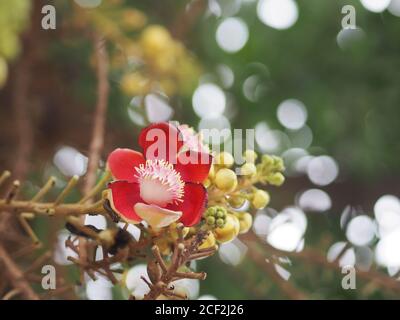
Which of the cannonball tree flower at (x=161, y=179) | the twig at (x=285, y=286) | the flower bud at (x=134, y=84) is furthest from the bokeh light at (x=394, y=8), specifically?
the cannonball tree flower at (x=161, y=179)

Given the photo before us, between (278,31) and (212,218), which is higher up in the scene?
(278,31)

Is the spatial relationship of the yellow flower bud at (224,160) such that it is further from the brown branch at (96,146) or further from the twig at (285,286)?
the twig at (285,286)

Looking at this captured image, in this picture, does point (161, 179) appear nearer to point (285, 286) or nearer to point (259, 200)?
point (259, 200)

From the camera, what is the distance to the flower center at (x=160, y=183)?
0.47m

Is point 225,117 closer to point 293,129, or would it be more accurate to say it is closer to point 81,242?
point 293,129

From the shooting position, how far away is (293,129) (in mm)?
1399

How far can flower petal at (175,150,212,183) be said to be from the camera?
1.56ft

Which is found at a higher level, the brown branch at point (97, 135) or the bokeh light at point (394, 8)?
the bokeh light at point (394, 8)

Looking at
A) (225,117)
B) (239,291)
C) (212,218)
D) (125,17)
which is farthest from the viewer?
(225,117)

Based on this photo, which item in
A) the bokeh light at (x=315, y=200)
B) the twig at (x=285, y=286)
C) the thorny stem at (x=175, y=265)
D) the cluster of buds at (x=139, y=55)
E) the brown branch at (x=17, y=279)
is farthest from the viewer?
the bokeh light at (x=315, y=200)

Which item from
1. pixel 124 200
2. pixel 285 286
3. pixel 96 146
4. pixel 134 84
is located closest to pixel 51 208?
pixel 124 200

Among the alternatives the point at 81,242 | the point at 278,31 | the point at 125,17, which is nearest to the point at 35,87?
the point at 125,17
